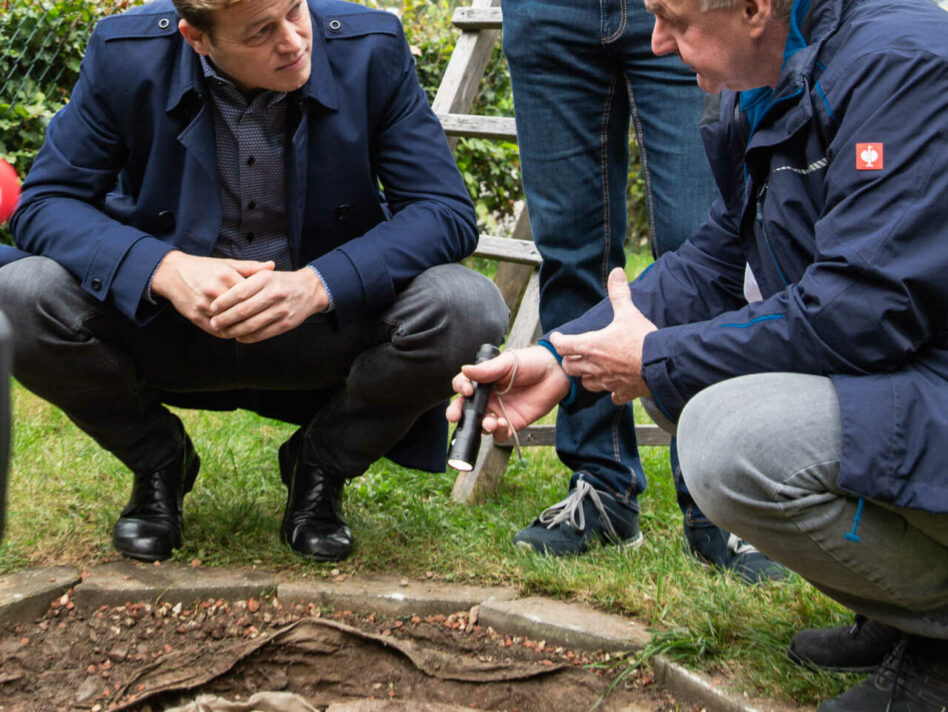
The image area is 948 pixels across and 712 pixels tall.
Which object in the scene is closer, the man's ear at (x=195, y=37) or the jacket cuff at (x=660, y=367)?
the jacket cuff at (x=660, y=367)

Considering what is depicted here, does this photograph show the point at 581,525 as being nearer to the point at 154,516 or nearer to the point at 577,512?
the point at 577,512

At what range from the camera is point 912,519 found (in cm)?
188

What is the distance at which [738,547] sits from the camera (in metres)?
2.80

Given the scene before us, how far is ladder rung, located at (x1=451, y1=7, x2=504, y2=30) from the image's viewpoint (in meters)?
3.85

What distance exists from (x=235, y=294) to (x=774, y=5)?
134 centimetres

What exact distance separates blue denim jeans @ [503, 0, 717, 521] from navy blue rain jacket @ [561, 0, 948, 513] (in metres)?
0.81

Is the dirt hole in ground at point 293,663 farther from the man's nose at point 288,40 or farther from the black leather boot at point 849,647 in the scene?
the man's nose at point 288,40

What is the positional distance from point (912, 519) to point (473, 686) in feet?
3.35

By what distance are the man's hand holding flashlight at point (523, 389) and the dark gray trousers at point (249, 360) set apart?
1.54 feet

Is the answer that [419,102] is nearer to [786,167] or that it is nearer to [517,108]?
[517,108]

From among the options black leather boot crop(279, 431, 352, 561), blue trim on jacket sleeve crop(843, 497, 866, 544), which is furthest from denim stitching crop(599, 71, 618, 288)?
blue trim on jacket sleeve crop(843, 497, 866, 544)

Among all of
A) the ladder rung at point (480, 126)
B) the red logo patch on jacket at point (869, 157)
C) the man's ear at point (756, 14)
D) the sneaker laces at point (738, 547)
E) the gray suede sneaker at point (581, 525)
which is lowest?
the gray suede sneaker at point (581, 525)

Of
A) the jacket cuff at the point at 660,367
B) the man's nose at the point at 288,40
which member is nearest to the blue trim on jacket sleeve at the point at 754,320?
the jacket cuff at the point at 660,367

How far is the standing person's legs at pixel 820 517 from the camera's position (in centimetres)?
188
